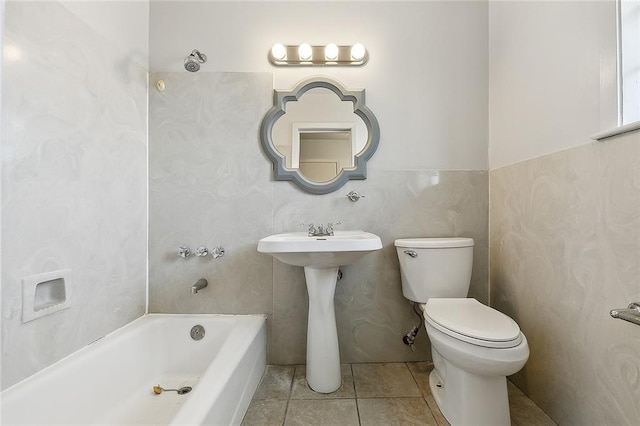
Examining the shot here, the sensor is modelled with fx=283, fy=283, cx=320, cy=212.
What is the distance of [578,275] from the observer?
1.05 metres

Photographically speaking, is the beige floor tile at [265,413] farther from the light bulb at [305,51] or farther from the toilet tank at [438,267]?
the light bulb at [305,51]

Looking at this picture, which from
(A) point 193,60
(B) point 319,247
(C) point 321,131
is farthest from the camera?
(C) point 321,131

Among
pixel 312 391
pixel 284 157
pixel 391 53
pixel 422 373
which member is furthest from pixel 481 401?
pixel 391 53

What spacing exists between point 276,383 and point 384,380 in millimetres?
550

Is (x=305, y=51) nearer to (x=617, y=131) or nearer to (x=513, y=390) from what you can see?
(x=617, y=131)

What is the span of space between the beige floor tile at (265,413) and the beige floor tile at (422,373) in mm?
672

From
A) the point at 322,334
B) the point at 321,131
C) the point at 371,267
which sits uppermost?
the point at 321,131

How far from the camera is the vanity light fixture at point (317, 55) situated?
5.14ft

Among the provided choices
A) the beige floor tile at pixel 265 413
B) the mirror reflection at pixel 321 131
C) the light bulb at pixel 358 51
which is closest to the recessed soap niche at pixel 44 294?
the beige floor tile at pixel 265 413

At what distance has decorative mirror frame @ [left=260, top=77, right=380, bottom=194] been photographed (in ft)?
5.20

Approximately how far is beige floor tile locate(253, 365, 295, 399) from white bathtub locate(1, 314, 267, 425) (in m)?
0.05

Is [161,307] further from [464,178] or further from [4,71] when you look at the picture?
[464,178]

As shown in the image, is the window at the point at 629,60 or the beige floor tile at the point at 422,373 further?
the beige floor tile at the point at 422,373

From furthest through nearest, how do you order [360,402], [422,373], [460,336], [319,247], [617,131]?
[422,373]
[360,402]
[319,247]
[460,336]
[617,131]
